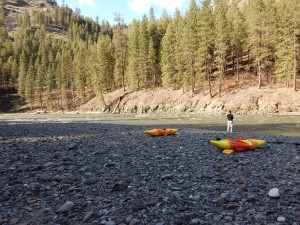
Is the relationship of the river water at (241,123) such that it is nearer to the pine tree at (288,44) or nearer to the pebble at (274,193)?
the pine tree at (288,44)

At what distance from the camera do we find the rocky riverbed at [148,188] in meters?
5.40

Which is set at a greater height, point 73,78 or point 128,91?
point 73,78

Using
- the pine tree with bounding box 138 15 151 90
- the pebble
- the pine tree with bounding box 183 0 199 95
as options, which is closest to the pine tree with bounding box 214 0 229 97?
the pine tree with bounding box 183 0 199 95

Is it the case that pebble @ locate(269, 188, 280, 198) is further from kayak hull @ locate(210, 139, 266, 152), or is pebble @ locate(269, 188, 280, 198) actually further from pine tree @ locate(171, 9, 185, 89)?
pine tree @ locate(171, 9, 185, 89)

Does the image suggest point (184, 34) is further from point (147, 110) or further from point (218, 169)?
point (218, 169)

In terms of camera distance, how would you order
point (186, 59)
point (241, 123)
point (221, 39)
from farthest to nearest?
point (186, 59) < point (221, 39) < point (241, 123)

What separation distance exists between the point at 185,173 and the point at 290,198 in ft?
9.86


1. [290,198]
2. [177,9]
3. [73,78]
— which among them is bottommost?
[290,198]

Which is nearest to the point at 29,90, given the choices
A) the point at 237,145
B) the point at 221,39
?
the point at 221,39

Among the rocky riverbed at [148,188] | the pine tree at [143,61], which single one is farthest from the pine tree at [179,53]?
the rocky riverbed at [148,188]

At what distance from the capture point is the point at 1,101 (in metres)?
106

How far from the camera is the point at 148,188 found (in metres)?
6.97

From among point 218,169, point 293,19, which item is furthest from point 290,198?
point 293,19

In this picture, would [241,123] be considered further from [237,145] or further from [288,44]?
[288,44]
